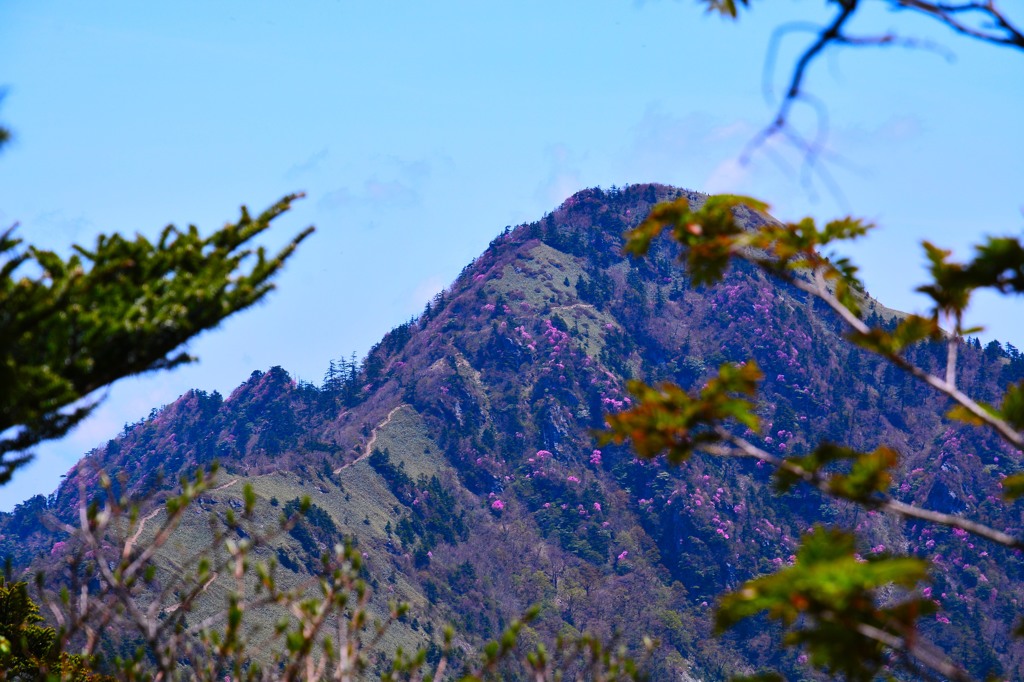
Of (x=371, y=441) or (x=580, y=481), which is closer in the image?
(x=371, y=441)

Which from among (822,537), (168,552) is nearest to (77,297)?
(822,537)

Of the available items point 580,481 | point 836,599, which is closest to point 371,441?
point 580,481

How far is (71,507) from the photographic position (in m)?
176

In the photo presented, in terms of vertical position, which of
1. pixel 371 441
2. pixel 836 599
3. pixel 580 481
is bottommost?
pixel 836 599

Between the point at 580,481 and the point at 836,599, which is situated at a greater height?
the point at 580,481

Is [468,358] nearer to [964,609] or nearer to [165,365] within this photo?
[964,609]

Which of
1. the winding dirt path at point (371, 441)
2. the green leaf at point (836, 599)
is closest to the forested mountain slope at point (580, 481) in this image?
the winding dirt path at point (371, 441)

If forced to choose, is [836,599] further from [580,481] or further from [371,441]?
[580,481]

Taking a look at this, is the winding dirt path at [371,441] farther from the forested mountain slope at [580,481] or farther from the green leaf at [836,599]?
the green leaf at [836,599]

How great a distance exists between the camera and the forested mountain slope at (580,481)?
14112cm

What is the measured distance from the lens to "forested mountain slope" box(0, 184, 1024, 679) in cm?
14112

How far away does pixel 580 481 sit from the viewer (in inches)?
6954

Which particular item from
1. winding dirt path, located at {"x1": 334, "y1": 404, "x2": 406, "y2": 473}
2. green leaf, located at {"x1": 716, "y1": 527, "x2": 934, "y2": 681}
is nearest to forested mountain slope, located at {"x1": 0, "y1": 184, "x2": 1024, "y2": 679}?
winding dirt path, located at {"x1": 334, "y1": 404, "x2": 406, "y2": 473}

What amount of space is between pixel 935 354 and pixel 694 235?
187 metres
